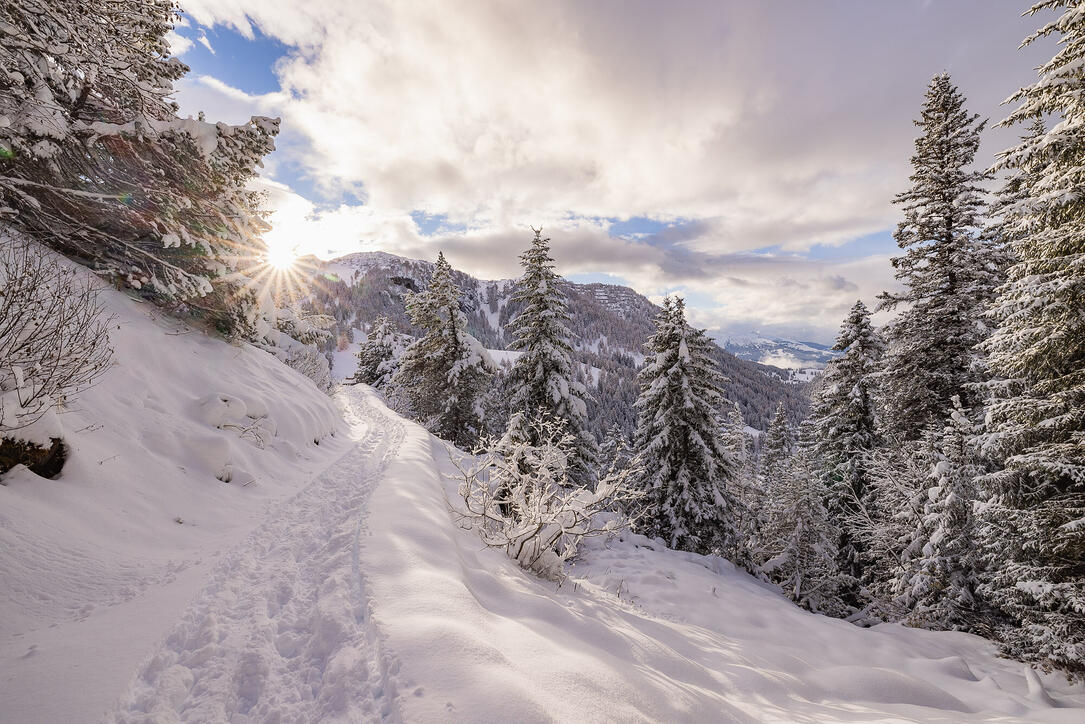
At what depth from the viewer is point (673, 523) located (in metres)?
17.1

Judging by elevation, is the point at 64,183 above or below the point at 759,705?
above

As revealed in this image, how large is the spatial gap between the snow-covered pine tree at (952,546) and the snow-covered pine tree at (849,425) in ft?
27.9

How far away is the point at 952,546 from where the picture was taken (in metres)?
9.69

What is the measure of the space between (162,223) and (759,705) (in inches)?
562

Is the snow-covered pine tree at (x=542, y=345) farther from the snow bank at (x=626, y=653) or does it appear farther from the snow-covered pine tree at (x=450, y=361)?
the snow bank at (x=626, y=653)

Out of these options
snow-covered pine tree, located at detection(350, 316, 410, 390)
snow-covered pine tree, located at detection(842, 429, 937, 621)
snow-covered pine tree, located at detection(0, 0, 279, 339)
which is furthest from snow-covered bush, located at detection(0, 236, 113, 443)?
snow-covered pine tree, located at detection(350, 316, 410, 390)

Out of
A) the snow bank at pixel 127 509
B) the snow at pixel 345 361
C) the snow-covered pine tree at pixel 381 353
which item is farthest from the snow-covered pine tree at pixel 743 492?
the snow at pixel 345 361

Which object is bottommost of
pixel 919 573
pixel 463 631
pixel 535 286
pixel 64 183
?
pixel 463 631

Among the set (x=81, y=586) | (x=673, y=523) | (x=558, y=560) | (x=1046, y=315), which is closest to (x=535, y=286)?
(x=673, y=523)

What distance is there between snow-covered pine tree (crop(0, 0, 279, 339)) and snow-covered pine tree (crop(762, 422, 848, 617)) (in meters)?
22.7

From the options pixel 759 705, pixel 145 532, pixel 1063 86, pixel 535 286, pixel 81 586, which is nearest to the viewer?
pixel 81 586

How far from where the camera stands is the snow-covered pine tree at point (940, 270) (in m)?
11.8

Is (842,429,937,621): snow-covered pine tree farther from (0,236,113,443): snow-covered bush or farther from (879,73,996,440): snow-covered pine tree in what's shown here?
(0,236,113,443): snow-covered bush

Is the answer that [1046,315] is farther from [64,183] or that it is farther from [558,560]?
[64,183]
